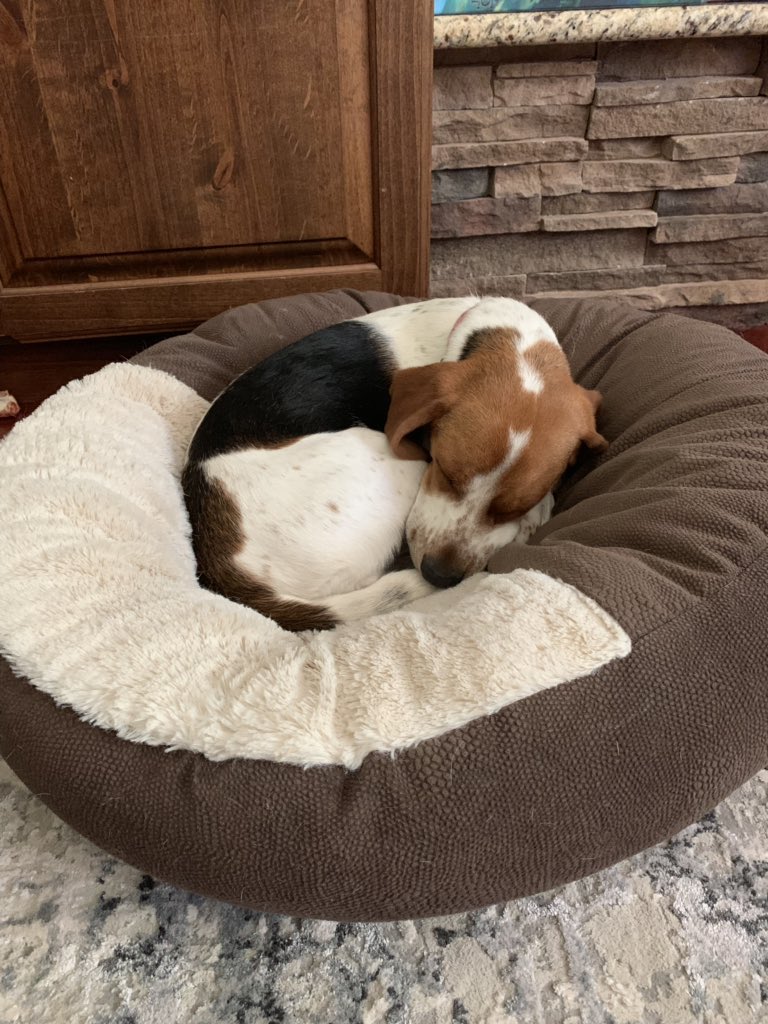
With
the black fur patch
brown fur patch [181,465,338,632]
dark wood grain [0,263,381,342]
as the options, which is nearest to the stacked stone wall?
dark wood grain [0,263,381,342]

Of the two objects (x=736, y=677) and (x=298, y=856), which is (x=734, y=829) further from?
(x=298, y=856)

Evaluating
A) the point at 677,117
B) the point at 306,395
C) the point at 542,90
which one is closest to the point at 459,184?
the point at 542,90

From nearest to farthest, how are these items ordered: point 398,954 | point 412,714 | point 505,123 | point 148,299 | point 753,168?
point 412,714
point 398,954
point 148,299
point 505,123
point 753,168

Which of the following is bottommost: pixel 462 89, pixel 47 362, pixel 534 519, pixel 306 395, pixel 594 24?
pixel 47 362

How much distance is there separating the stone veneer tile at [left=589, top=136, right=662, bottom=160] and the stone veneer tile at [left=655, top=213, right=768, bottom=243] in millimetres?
251

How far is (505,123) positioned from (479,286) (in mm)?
579

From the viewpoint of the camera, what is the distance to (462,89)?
8.59ft

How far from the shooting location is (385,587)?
63.1 inches

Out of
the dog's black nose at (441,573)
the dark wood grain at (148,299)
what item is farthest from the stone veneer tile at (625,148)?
the dog's black nose at (441,573)

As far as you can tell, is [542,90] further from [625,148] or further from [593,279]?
[593,279]

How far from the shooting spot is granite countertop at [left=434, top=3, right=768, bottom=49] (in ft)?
7.80

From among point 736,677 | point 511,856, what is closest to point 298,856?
point 511,856

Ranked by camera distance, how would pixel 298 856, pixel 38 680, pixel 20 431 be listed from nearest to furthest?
pixel 298 856 < pixel 38 680 < pixel 20 431

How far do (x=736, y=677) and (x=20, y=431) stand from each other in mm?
1496
